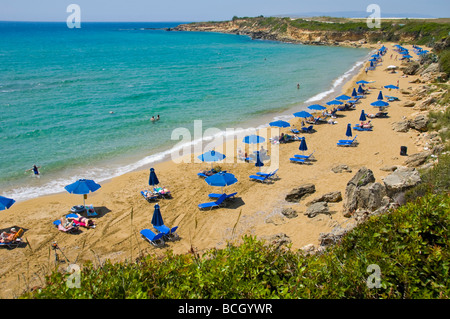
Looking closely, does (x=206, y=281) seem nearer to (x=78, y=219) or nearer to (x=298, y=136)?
(x=78, y=219)

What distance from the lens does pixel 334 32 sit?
99.8m

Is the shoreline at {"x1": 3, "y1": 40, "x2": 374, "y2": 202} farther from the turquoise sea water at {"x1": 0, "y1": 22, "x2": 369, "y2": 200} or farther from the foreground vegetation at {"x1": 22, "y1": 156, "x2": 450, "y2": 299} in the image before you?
the foreground vegetation at {"x1": 22, "y1": 156, "x2": 450, "y2": 299}

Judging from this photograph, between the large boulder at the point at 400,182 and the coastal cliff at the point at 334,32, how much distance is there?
6937 centimetres

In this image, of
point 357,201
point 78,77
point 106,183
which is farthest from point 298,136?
point 78,77

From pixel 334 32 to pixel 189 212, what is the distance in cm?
10155

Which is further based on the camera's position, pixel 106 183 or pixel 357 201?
pixel 106 183

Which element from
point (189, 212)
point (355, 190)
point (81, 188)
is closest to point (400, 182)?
point (355, 190)

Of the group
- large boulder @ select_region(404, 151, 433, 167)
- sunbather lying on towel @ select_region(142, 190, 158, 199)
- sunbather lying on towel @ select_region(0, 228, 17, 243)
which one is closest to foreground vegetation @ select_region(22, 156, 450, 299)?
sunbather lying on towel @ select_region(0, 228, 17, 243)

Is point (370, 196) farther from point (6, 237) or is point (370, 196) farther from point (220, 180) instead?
point (6, 237)

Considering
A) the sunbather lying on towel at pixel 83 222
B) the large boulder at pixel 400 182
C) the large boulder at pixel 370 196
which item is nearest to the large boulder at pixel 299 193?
the large boulder at pixel 370 196

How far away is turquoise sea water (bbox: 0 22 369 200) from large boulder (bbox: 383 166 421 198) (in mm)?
13858

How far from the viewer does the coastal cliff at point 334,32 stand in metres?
79.4

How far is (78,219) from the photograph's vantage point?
44.7 feet
